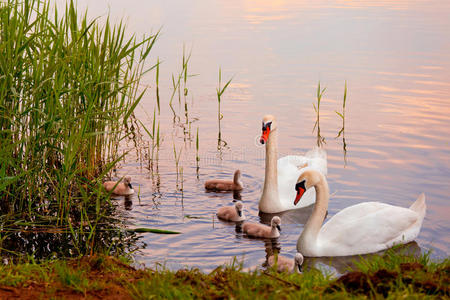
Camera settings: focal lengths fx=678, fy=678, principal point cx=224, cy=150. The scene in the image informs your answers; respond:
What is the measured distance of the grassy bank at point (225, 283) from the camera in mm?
4262

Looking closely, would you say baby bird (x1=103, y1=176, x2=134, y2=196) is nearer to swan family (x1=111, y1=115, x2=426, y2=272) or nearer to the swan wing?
swan family (x1=111, y1=115, x2=426, y2=272)

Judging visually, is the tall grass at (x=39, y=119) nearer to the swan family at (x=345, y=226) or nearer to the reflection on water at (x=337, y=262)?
the swan family at (x=345, y=226)

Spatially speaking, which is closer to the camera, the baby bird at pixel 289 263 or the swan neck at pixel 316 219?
the baby bird at pixel 289 263

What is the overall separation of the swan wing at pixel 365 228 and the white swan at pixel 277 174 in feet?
4.45

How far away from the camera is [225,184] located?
9.56 metres

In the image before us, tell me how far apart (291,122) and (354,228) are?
5.70 m

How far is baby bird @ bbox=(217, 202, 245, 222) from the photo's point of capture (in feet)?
27.6

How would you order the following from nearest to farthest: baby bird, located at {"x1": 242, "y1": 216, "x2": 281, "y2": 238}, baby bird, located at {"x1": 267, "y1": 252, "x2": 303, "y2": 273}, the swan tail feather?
baby bird, located at {"x1": 267, "y1": 252, "x2": 303, "y2": 273}, baby bird, located at {"x1": 242, "y1": 216, "x2": 281, "y2": 238}, the swan tail feather

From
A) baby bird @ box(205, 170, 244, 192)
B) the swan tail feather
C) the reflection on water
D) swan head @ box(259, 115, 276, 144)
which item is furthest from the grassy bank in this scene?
baby bird @ box(205, 170, 244, 192)

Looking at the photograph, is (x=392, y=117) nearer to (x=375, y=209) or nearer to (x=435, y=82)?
(x=435, y=82)

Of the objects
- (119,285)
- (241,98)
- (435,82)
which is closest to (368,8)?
(435,82)

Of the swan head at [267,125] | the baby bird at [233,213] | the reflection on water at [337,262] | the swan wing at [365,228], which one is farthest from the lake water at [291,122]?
the swan head at [267,125]

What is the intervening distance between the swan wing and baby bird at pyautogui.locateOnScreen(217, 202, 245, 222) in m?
1.14

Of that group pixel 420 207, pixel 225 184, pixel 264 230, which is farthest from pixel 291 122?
pixel 264 230
